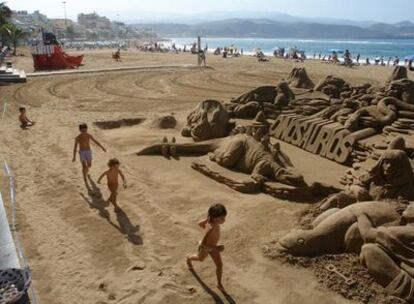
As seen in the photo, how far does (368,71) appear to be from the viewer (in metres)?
33.3

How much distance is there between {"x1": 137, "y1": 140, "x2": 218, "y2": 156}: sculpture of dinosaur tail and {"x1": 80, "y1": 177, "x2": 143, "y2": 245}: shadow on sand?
2336 mm

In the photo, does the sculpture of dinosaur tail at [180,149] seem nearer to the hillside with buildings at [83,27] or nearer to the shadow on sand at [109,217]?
the shadow on sand at [109,217]

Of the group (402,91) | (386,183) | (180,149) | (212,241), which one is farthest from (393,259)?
(402,91)

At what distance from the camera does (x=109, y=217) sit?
7.62 m

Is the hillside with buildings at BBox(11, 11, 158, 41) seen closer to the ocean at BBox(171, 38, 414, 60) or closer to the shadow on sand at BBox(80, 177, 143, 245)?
the ocean at BBox(171, 38, 414, 60)

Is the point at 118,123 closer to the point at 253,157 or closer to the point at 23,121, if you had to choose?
the point at 23,121

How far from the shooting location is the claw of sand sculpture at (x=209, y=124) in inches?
476

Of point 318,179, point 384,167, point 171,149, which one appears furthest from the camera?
point 171,149

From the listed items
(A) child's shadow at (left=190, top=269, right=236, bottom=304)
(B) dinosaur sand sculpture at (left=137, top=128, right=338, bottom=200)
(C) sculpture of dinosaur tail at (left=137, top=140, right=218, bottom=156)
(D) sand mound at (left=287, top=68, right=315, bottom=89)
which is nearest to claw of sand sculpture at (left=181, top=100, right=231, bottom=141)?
(C) sculpture of dinosaur tail at (left=137, top=140, right=218, bottom=156)

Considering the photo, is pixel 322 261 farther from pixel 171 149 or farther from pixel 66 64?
pixel 66 64

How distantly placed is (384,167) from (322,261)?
2.03 meters

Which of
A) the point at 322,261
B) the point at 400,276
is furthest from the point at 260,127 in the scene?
the point at 400,276

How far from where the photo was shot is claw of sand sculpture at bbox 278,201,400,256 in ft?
20.0

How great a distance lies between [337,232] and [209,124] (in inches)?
254
